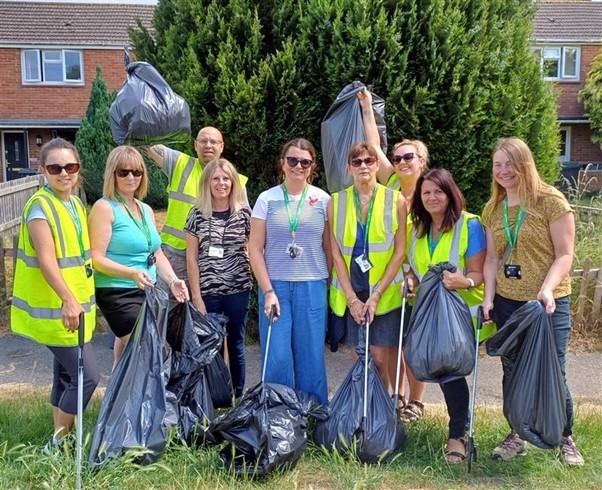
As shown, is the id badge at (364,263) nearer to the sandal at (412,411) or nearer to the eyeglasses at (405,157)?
the eyeglasses at (405,157)

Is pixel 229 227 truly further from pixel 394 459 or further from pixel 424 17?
pixel 424 17

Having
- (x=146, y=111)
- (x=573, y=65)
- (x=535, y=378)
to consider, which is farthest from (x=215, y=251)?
(x=573, y=65)

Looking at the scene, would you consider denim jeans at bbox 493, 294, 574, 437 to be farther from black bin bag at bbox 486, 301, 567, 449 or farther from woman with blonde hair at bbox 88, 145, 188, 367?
woman with blonde hair at bbox 88, 145, 188, 367

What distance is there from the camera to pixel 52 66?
71.0 feet

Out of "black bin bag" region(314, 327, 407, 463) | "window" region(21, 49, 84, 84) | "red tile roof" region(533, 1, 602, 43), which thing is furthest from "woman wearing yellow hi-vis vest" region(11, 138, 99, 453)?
"red tile roof" region(533, 1, 602, 43)

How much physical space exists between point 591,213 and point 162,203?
8.66 meters

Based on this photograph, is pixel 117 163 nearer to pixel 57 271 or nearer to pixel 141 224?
pixel 141 224

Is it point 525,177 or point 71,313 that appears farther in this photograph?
point 525,177

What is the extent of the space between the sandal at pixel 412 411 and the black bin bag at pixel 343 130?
5.10 feet

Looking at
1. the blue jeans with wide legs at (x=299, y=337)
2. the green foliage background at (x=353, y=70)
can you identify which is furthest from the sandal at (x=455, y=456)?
the green foliage background at (x=353, y=70)

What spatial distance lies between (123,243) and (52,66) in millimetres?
20047

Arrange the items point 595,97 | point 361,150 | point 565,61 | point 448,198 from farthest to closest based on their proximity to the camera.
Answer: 1. point 565,61
2. point 595,97
3. point 361,150
4. point 448,198

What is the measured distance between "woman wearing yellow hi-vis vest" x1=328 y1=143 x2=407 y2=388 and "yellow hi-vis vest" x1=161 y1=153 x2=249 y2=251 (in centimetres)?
105

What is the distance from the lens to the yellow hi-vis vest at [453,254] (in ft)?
12.2
